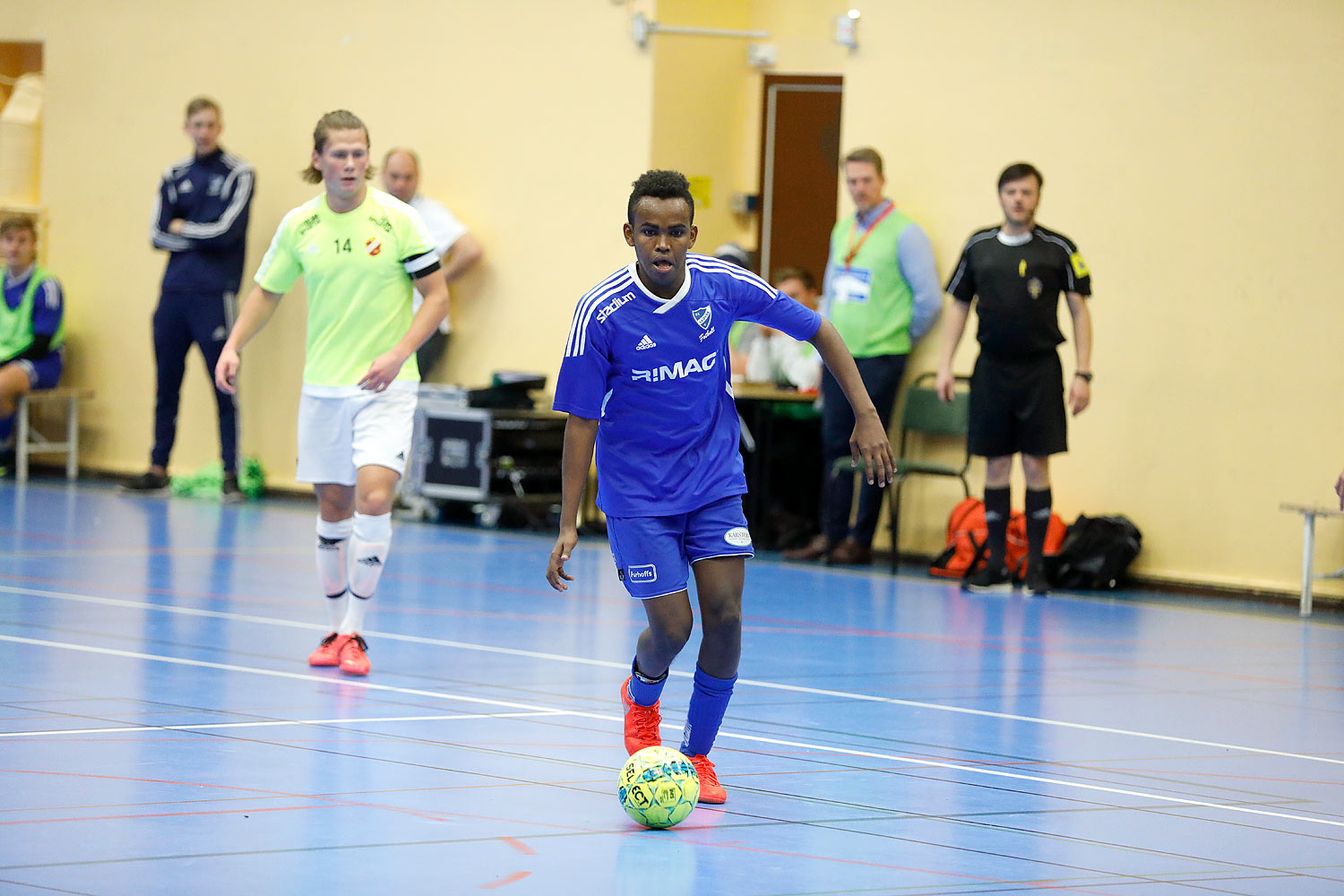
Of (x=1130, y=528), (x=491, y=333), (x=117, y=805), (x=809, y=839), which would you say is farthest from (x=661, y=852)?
(x=491, y=333)

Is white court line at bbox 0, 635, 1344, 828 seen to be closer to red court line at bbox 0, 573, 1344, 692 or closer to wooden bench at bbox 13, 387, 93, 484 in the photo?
red court line at bbox 0, 573, 1344, 692

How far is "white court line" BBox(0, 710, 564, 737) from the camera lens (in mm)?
5512

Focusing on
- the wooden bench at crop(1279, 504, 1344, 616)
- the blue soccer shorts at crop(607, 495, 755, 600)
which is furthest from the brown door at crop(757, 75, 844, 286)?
the blue soccer shorts at crop(607, 495, 755, 600)

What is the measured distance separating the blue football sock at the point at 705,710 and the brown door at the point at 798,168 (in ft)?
31.4

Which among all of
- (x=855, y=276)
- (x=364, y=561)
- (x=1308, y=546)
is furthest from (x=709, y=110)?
(x=364, y=561)

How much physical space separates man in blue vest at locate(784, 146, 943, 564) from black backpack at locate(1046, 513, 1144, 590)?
132 centimetres

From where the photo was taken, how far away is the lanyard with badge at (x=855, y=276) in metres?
11.7

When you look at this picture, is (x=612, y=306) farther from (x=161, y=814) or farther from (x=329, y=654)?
(x=329, y=654)

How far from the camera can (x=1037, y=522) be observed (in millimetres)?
10594

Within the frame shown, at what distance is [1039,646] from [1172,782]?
117 inches

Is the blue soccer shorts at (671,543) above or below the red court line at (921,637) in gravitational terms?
above

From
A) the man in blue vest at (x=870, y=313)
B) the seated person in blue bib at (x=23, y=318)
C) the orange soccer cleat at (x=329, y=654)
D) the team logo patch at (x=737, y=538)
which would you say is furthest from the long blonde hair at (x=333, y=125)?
the seated person in blue bib at (x=23, y=318)

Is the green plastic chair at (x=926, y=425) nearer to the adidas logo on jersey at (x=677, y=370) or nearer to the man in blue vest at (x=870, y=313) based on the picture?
the man in blue vest at (x=870, y=313)

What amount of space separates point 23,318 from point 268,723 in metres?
10.1
